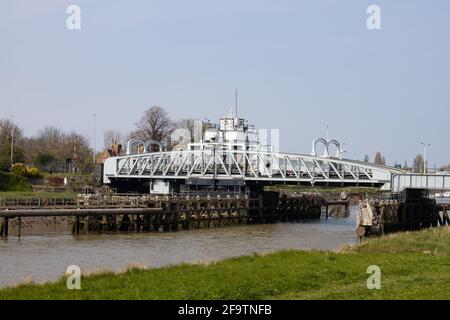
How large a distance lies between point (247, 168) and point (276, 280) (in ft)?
200

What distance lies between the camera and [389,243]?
3597 centimetres

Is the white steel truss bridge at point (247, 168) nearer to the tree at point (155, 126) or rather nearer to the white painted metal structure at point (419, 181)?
the white painted metal structure at point (419, 181)

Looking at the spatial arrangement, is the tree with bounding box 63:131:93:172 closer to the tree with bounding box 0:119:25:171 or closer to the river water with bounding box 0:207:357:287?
the tree with bounding box 0:119:25:171

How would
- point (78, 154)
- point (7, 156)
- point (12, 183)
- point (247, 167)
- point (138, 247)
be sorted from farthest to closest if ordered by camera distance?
point (78, 154), point (7, 156), point (12, 183), point (247, 167), point (138, 247)

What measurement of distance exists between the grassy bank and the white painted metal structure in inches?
1342

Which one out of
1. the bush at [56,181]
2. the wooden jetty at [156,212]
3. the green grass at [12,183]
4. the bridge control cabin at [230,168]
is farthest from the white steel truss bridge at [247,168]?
A: the bush at [56,181]

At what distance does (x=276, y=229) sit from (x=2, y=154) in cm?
5326

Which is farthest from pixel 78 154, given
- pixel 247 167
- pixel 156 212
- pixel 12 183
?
pixel 156 212

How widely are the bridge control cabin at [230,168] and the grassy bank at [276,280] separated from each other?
39.8m

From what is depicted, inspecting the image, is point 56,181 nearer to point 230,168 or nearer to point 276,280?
point 230,168

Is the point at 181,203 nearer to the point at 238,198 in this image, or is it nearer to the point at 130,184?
the point at 238,198

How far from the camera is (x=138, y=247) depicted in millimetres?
45344

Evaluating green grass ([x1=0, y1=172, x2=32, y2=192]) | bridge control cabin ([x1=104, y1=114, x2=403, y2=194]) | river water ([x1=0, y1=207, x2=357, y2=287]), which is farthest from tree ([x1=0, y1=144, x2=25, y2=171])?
river water ([x1=0, y1=207, x2=357, y2=287])

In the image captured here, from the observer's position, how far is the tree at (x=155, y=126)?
125500 mm
